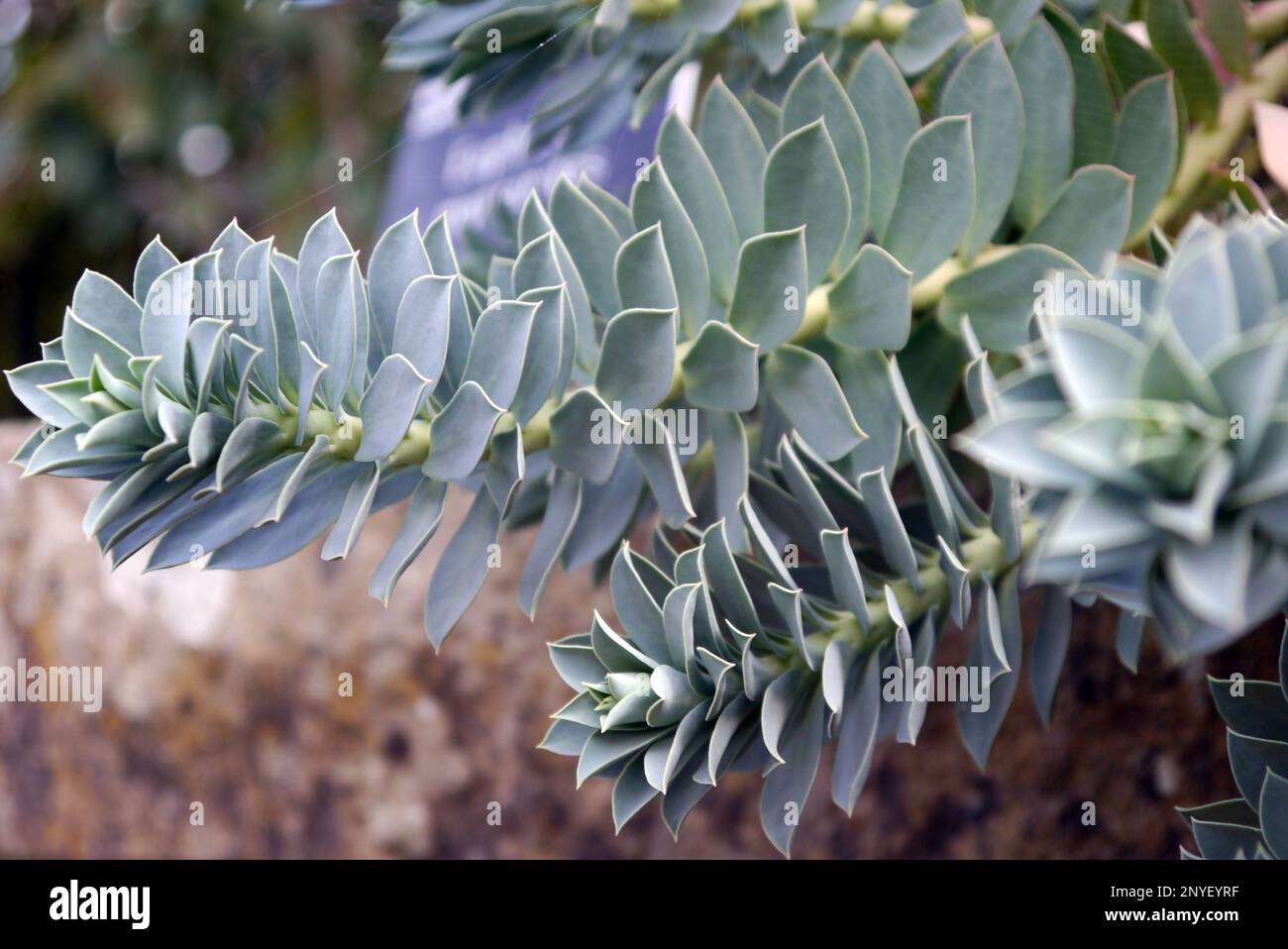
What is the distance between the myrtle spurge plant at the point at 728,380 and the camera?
258 millimetres

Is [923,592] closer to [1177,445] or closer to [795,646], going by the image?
[795,646]

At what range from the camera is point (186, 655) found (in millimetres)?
750

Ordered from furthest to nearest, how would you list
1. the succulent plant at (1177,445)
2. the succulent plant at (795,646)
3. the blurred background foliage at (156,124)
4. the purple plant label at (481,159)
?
the blurred background foliage at (156,124) → the purple plant label at (481,159) → the succulent plant at (795,646) → the succulent plant at (1177,445)

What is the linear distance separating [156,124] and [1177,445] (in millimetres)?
1119

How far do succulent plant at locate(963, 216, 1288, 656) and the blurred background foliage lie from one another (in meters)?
0.54

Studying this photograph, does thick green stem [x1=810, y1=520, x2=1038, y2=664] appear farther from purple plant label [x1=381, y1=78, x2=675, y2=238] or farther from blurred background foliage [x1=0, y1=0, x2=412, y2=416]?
blurred background foliage [x1=0, y1=0, x2=412, y2=416]

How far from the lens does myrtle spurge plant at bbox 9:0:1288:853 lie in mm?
258

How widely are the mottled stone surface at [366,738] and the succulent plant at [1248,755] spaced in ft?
0.59

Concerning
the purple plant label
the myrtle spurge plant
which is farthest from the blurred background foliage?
A: the myrtle spurge plant

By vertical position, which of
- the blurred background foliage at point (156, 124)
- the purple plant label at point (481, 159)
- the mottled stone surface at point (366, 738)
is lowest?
the mottled stone surface at point (366, 738)

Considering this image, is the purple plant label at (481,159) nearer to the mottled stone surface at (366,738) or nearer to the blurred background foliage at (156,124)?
the blurred background foliage at (156,124)

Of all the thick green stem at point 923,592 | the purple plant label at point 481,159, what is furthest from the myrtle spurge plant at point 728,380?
the purple plant label at point 481,159

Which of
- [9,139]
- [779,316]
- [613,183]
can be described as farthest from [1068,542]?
[9,139]
